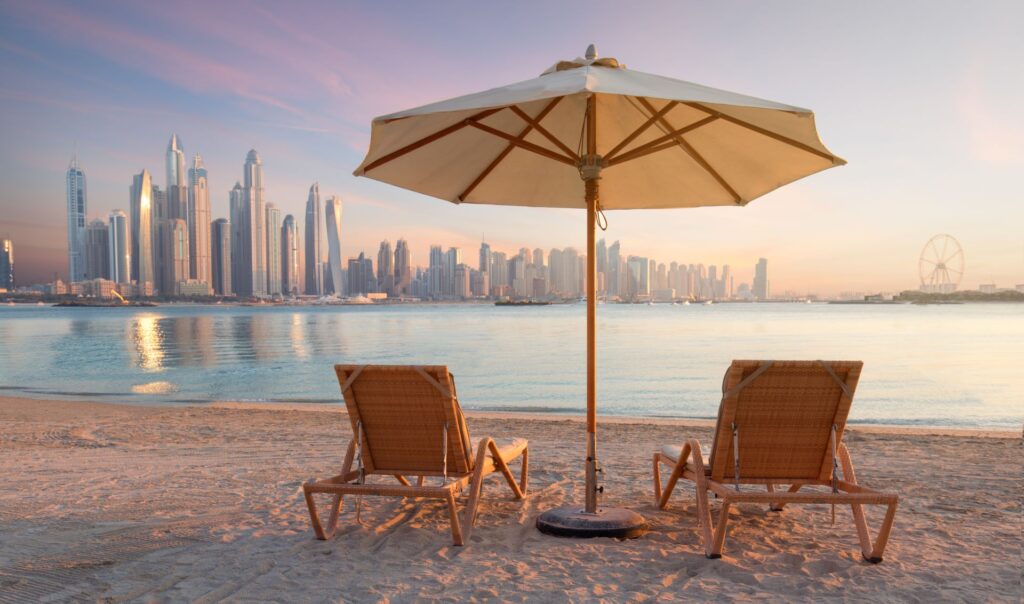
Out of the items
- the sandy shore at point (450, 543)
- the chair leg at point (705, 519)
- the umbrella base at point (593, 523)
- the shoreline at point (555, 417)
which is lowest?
the shoreline at point (555, 417)

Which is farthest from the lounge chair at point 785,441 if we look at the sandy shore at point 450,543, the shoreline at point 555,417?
the shoreline at point 555,417

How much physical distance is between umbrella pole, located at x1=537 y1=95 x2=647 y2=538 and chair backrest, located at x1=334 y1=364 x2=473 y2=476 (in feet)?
2.01

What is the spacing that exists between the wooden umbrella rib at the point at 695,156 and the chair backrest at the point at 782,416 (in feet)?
4.57

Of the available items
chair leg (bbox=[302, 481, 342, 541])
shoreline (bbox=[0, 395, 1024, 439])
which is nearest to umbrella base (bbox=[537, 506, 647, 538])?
chair leg (bbox=[302, 481, 342, 541])

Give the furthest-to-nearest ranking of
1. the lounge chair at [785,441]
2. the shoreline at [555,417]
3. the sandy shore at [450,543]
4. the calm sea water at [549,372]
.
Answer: the calm sea water at [549,372] < the shoreline at [555,417] < the lounge chair at [785,441] < the sandy shore at [450,543]

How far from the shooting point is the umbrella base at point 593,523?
3.58 metres

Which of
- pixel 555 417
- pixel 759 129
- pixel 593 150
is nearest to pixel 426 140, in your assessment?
pixel 593 150

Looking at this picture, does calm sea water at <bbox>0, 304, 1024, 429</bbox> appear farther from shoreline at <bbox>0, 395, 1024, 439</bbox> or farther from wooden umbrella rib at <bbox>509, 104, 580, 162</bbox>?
wooden umbrella rib at <bbox>509, 104, 580, 162</bbox>

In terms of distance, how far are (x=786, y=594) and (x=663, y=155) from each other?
272 cm

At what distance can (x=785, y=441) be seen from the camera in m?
3.43

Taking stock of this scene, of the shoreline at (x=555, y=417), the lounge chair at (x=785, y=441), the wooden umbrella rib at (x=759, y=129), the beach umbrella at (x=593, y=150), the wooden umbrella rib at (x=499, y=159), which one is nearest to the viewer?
the beach umbrella at (x=593, y=150)

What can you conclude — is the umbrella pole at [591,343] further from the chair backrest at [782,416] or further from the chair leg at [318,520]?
the chair leg at [318,520]

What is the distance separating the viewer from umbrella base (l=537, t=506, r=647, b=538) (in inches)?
141

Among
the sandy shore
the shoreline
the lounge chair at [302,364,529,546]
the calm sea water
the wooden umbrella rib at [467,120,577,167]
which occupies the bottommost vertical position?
the calm sea water
